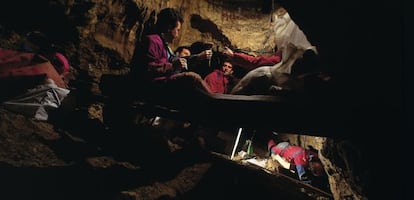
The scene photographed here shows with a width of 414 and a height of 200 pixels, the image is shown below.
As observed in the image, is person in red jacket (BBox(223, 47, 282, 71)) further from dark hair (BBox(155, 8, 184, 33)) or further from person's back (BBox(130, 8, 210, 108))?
dark hair (BBox(155, 8, 184, 33))

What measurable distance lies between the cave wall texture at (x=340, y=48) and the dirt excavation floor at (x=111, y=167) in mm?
1797

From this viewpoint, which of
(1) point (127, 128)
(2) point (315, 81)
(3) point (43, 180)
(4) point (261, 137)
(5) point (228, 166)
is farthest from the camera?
(4) point (261, 137)

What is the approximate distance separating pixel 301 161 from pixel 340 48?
4.20 metres

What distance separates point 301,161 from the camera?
6.00 meters

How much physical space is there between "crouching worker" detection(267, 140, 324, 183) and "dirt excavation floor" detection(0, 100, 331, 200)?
359mm

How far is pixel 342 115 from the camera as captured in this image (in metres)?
2.35

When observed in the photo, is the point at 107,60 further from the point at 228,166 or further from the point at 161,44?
the point at 228,166

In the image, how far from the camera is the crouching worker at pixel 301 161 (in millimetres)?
5741

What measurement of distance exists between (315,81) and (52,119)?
4.60 metres

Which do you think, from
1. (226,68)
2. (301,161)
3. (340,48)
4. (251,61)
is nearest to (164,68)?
(251,61)

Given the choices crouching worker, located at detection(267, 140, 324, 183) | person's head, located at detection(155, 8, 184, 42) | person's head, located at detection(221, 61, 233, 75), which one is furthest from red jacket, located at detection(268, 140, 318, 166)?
person's head, located at detection(155, 8, 184, 42)

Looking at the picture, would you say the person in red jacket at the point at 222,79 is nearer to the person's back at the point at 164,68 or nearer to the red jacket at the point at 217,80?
the red jacket at the point at 217,80

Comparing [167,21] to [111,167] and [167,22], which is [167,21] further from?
[111,167]

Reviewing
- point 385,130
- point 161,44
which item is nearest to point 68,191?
point 161,44
